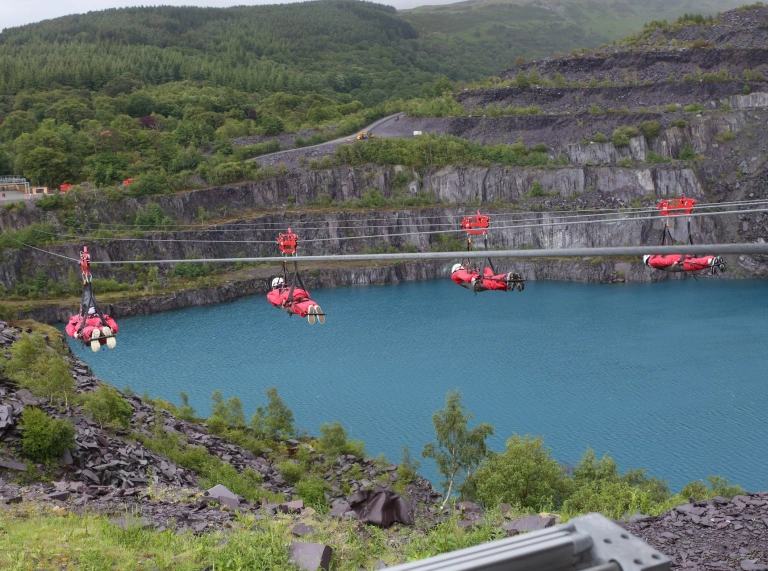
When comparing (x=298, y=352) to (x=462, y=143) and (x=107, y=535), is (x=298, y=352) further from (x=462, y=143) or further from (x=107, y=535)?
(x=462, y=143)

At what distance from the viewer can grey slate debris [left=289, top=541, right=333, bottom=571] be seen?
20.6 feet

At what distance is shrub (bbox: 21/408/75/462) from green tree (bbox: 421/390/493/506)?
7.90m

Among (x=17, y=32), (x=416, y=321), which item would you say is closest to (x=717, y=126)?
Answer: (x=416, y=321)

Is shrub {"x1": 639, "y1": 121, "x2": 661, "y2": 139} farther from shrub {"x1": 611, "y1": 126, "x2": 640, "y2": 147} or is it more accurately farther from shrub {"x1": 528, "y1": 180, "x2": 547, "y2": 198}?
shrub {"x1": 528, "y1": 180, "x2": 547, "y2": 198}

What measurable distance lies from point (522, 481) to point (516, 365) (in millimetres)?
14579

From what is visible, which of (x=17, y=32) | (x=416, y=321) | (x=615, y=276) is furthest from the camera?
(x=17, y=32)

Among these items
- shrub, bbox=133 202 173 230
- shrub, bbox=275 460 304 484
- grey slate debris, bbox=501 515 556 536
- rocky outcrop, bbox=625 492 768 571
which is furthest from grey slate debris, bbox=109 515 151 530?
shrub, bbox=133 202 173 230

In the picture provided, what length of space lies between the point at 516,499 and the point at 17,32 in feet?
378

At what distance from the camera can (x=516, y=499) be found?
13.6 m

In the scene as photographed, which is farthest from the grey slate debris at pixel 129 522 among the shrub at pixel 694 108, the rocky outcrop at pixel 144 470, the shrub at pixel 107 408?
the shrub at pixel 694 108

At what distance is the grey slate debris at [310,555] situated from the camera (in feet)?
20.6

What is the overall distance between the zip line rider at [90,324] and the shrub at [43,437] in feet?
4.73

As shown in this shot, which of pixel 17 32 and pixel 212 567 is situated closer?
pixel 212 567

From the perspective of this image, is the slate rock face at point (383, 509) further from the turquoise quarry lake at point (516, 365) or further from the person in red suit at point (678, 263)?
the turquoise quarry lake at point (516, 365)
